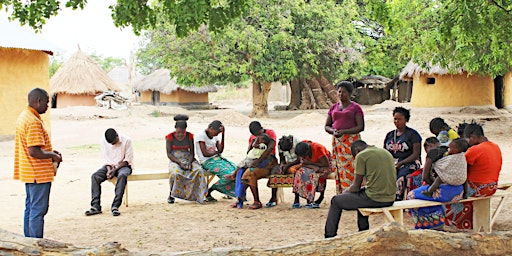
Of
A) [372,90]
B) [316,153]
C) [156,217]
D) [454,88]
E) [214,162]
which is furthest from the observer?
[372,90]

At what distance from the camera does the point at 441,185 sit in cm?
549

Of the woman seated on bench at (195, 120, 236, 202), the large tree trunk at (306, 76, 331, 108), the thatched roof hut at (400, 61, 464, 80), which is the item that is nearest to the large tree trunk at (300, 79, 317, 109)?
the large tree trunk at (306, 76, 331, 108)

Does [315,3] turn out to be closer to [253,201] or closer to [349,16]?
[349,16]

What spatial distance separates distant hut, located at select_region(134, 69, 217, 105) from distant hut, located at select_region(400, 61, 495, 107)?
53.2 feet

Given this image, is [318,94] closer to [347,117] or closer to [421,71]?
[421,71]

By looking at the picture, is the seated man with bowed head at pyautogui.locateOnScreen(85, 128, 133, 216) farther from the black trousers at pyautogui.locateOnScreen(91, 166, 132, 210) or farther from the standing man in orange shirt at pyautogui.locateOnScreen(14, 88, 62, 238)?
the standing man in orange shirt at pyautogui.locateOnScreen(14, 88, 62, 238)

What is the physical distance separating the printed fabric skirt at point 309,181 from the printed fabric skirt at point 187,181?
4.63ft

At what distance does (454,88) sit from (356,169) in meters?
19.9

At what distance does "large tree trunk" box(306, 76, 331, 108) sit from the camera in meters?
30.8

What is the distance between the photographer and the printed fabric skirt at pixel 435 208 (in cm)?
547

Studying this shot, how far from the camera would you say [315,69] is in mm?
24547

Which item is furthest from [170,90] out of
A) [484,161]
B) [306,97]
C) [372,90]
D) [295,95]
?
[484,161]

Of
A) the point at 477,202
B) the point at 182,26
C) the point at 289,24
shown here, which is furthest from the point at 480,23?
the point at 289,24

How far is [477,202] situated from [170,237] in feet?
10.6
